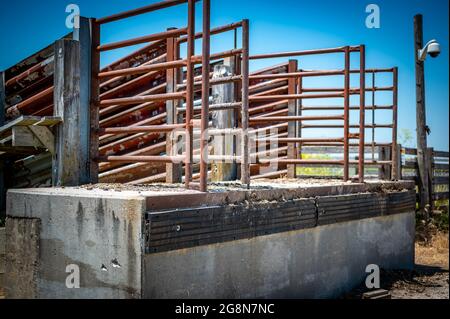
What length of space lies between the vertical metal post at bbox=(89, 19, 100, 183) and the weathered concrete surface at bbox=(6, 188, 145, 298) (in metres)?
0.92

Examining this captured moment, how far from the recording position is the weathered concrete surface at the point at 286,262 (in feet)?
11.8

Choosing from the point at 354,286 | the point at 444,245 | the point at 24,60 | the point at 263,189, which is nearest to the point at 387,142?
the point at 444,245

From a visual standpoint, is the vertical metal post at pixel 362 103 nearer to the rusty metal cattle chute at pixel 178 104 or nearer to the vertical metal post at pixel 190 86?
the rusty metal cattle chute at pixel 178 104

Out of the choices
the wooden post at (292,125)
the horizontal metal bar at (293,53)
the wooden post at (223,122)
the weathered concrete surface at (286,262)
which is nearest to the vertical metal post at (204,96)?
the weathered concrete surface at (286,262)

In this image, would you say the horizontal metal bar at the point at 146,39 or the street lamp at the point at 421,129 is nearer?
the horizontal metal bar at the point at 146,39

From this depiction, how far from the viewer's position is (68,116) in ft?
15.4

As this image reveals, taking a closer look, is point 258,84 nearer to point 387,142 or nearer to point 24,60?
point 387,142

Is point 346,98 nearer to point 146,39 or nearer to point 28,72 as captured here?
point 146,39

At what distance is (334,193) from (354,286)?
1.16m

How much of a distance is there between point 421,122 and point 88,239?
10.3 m

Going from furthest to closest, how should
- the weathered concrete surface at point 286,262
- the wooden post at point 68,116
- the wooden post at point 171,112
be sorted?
the wooden post at point 171,112
the wooden post at point 68,116
the weathered concrete surface at point 286,262

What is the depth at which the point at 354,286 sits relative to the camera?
5.92m

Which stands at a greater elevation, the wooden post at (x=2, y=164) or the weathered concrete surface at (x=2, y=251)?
the wooden post at (x=2, y=164)

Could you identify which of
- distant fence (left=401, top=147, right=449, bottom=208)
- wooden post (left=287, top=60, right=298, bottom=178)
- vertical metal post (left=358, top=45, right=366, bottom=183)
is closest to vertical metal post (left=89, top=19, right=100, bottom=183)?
vertical metal post (left=358, top=45, right=366, bottom=183)
